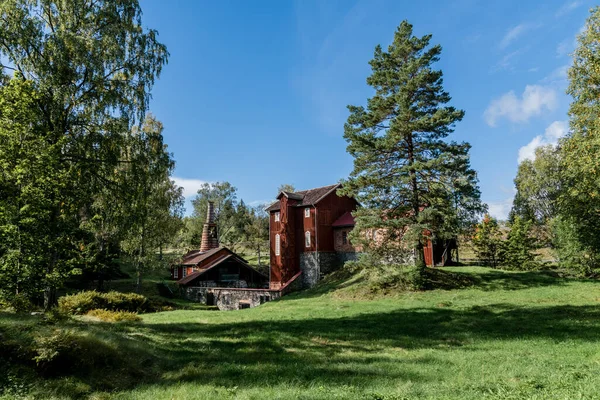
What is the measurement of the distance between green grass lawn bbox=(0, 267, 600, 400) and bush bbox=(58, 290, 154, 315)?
25.1 feet

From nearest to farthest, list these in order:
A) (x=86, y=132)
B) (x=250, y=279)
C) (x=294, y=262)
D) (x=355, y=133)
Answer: (x=86, y=132) → (x=355, y=133) → (x=294, y=262) → (x=250, y=279)

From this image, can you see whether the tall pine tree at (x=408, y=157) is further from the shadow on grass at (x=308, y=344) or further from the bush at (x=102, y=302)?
the bush at (x=102, y=302)

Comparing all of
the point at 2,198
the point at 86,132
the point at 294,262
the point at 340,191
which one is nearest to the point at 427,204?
the point at 340,191

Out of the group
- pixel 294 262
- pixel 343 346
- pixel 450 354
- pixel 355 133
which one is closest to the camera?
pixel 450 354

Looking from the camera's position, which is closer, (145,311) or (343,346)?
(343,346)

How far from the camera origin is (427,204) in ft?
78.5

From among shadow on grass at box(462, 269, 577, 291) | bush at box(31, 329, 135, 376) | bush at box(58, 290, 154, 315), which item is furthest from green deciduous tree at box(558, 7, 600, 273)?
bush at box(58, 290, 154, 315)

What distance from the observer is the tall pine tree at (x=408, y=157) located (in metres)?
22.3

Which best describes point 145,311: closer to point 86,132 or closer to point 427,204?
point 86,132

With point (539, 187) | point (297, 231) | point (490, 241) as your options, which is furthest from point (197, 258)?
point (539, 187)

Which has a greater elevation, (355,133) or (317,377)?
(355,133)

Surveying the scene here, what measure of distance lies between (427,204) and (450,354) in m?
15.2

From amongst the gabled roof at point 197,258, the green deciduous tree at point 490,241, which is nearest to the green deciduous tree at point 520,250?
the green deciduous tree at point 490,241

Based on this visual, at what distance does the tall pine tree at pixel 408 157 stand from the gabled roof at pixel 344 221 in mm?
10630
